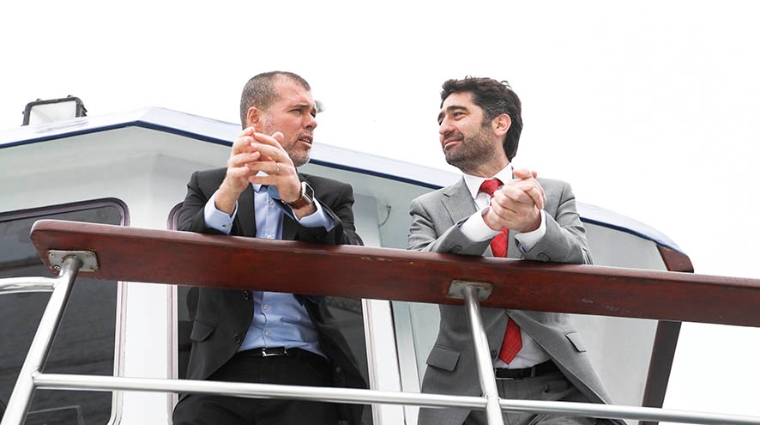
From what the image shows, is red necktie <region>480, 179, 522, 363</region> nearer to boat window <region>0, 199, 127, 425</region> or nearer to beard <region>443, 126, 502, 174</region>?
beard <region>443, 126, 502, 174</region>

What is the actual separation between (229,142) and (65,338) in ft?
3.56

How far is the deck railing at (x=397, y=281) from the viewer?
5.95 feet

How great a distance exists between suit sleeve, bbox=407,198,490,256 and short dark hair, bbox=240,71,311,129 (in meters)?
0.71

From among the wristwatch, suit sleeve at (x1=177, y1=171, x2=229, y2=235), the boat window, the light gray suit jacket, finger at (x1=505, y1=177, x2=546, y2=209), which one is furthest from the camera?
the boat window

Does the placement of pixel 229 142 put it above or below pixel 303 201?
above

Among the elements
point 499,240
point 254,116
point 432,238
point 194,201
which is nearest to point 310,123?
point 254,116

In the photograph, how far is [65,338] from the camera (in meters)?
3.58

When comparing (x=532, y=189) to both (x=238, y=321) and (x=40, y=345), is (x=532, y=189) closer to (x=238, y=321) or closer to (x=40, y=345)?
(x=238, y=321)

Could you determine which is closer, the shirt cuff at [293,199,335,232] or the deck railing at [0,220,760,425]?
the deck railing at [0,220,760,425]

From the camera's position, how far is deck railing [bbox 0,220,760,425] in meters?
1.81

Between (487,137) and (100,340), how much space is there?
6.01 feet

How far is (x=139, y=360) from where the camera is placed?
3418 millimetres

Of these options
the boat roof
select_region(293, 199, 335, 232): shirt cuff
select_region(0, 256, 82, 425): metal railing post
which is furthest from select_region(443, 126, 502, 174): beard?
select_region(0, 256, 82, 425): metal railing post

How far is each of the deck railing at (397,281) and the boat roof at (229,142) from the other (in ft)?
6.03
